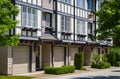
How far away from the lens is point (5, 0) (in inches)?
881

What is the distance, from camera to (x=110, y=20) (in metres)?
27.9

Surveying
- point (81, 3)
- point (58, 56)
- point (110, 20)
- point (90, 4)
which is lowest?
point (58, 56)

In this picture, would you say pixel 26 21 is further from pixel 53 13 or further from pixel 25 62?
pixel 53 13

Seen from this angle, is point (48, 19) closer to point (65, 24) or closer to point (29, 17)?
point (65, 24)

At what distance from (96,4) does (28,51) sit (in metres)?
18.2

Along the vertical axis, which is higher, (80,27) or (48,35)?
(80,27)

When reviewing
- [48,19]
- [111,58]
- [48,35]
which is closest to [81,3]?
[48,19]

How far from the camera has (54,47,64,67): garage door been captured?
129 ft

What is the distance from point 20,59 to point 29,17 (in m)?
4.04

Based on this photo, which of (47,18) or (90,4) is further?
(90,4)

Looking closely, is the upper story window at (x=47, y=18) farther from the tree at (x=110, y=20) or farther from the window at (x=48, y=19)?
the tree at (x=110, y=20)

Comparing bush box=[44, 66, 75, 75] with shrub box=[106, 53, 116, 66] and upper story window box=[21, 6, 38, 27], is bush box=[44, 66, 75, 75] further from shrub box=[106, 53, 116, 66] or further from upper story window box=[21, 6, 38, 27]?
shrub box=[106, 53, 116, 66]

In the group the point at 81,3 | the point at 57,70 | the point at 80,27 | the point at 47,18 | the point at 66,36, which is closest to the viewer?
the point at 57,70

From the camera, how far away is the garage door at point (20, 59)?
31930mm
